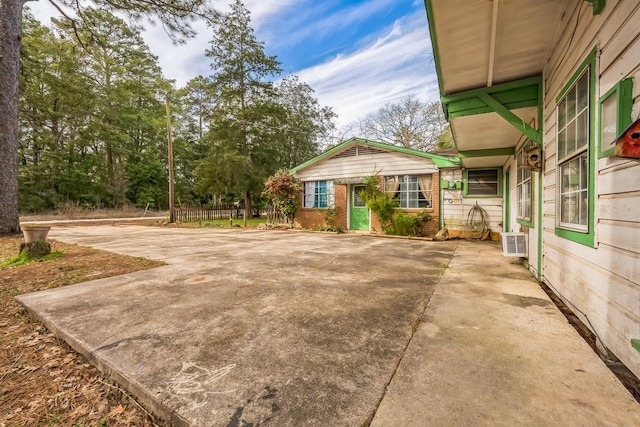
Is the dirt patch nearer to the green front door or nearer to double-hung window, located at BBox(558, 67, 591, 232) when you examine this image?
double-hung window, located at BBox(558, 67, 591, 232)

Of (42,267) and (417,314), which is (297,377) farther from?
(42,267)

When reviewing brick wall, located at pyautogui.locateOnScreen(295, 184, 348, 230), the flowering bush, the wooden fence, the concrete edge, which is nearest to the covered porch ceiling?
the concrete edge

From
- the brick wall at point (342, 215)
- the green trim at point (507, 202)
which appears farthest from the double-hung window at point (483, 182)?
the brick wall at point (342, 215)

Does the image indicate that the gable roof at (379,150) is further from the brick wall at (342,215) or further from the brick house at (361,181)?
the brick wall at (342,215)

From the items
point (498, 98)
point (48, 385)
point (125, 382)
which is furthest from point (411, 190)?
point (48, 385)

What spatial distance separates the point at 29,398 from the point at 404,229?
8.15 metres

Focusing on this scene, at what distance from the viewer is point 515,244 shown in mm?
4160

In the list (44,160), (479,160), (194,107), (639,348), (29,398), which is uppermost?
(194,107)

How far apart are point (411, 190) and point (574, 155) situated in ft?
21.5

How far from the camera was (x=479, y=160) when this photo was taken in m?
7.06

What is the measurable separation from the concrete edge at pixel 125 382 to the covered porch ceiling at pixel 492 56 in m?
3.31

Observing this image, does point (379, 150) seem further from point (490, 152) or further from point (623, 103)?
point (623, 103)

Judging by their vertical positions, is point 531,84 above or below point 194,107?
below

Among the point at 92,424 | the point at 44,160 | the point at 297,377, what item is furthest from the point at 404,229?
the point at 44,160
